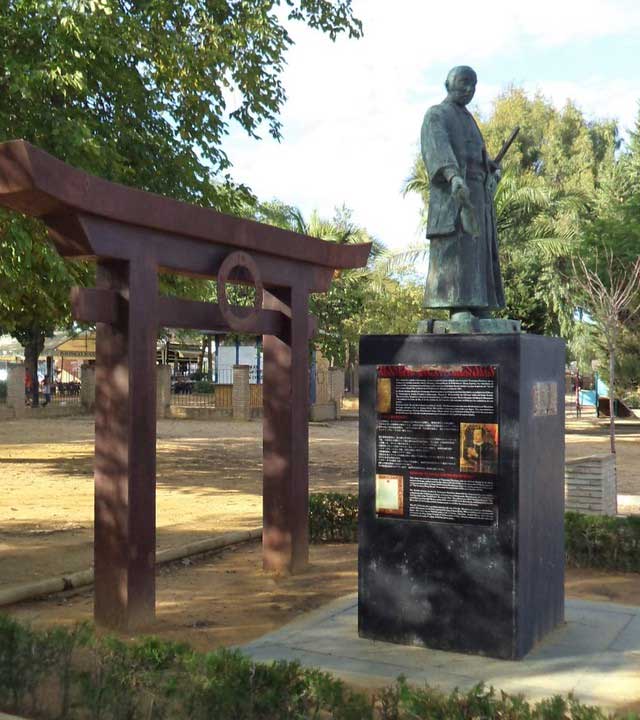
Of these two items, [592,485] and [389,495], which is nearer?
[389,495]

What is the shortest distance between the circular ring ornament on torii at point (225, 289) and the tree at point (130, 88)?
4305 millimetres

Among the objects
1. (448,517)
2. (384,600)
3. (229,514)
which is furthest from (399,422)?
(229,514)

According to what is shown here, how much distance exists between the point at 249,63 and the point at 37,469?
27.8 ft

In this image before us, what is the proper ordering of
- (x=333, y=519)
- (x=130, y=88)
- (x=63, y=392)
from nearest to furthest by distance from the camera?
(x=333, y=519) → (x=130, y=88) → (x=63, y=392)

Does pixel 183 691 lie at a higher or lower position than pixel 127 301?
lower

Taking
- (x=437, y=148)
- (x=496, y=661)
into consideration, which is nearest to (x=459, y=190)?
(x=437, y=148)

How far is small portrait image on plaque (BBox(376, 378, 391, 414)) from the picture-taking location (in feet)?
19.6

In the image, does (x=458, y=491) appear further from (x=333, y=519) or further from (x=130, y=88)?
(x=130, y=88)

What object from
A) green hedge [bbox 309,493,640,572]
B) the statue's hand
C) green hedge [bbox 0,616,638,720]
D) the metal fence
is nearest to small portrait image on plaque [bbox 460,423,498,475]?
the statue's hand

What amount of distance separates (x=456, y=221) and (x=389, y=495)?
1920 millimetres

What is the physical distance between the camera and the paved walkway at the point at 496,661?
197 inches

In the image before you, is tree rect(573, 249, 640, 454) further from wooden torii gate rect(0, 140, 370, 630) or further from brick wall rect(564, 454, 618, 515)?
wooden torii gate rect(0, 140, 370, 630)

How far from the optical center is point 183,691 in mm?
4035

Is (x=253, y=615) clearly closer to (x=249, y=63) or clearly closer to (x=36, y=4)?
(x=36, y=4)
